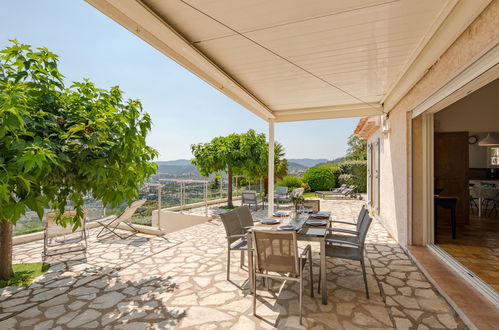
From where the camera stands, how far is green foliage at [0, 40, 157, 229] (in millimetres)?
2350

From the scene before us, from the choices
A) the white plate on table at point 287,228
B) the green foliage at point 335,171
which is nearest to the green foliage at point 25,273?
the white plate on table at point 287,228

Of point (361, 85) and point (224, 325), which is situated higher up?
point (361, 85)

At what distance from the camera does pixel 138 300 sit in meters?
3.04

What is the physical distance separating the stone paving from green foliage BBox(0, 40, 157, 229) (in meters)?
1.00

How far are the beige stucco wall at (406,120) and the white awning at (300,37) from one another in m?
0.11

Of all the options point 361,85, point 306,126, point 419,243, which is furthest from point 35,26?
point 306,126

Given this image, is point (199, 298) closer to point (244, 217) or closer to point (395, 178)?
point (244, 217)

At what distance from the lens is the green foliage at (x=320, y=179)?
1678 centimetres

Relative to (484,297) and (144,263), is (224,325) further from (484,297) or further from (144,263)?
(484,297)

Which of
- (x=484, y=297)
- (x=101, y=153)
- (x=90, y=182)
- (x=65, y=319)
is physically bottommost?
(x=65, y=319)

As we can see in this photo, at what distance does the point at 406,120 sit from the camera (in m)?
4.62

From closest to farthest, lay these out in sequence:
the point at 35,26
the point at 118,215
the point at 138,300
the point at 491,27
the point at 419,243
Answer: the point at 491,27 → the point at 138,300 → the point at 419,243 → the point at 118,215 → the point at 35,26

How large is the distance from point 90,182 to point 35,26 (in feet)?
25.0

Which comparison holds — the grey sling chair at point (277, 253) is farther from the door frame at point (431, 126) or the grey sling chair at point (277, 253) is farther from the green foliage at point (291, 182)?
the green foliage at point (291, 182)
